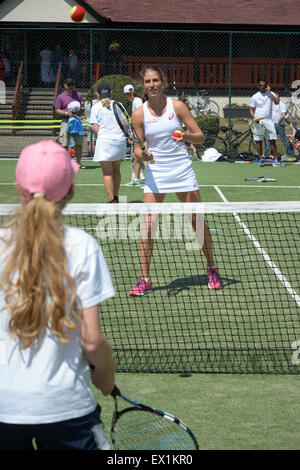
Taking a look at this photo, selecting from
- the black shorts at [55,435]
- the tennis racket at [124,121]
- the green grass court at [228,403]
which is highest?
the tennis racket at [124,121]

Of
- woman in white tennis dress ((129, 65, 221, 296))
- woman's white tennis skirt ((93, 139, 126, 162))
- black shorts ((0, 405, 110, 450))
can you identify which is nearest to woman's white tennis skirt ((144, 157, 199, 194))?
woman in white tennis dress ((129, 65, 221, 296))

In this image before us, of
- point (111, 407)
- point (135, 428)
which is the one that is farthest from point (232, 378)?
point (135, 428)

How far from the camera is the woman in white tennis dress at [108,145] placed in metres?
10.9

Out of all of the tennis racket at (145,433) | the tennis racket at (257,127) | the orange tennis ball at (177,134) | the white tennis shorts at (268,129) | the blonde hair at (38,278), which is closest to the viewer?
the blonde hair at (38,278)

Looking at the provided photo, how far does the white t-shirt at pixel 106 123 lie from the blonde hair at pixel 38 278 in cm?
895

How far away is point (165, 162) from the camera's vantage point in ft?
21.1

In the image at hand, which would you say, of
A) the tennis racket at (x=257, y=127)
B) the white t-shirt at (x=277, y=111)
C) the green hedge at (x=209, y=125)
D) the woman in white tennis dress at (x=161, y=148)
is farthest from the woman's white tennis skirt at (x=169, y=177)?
the green hedge at (x=209, y=125)

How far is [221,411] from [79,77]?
73.2 feet

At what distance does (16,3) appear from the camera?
26891 mm

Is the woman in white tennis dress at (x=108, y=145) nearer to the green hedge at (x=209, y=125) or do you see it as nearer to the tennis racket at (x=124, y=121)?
the tennis racket at (x=124, y=121)

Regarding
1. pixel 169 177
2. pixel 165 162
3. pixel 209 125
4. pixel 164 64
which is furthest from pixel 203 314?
pixel 164 64

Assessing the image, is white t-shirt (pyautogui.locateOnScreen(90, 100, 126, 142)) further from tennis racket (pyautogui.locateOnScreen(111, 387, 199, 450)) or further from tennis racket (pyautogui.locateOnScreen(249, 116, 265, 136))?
tennis racket (pyautogui.locateOnScreen(111, 387, 199, 450))

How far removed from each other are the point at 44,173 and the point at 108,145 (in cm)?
883

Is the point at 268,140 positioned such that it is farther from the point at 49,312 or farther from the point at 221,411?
the point at 49,312
